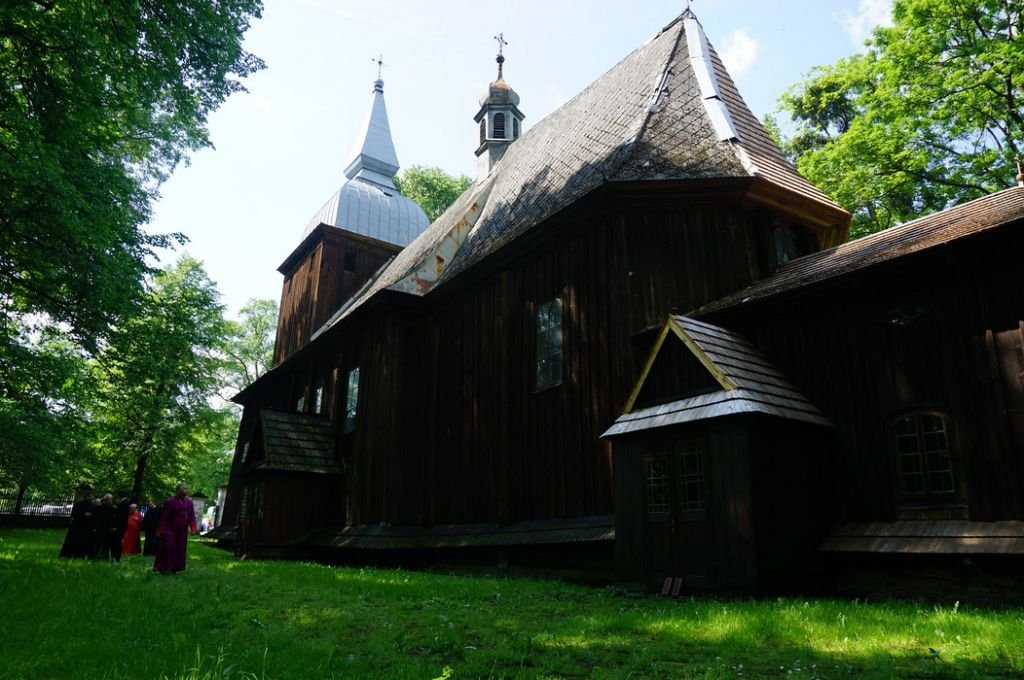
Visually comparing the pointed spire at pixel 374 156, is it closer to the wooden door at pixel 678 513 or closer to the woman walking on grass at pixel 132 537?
the woman walking on grass at pixel 132 537

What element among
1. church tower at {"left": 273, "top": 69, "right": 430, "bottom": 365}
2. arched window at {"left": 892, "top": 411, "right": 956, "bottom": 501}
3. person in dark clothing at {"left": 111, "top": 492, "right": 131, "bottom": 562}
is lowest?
person in dark clothing at {"left": 111, "top": 492, "right": 131, "bottom": 562}

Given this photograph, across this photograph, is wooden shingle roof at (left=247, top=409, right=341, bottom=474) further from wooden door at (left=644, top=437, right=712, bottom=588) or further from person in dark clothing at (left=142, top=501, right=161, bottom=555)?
wooden door at (left=644, top=437, right=712, bottom=588)

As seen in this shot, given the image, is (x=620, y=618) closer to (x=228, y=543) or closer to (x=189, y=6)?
(x=189, y=6)

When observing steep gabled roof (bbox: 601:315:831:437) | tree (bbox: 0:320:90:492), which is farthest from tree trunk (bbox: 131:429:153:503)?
steep gabled roof (bbox: 601:315:831:437)

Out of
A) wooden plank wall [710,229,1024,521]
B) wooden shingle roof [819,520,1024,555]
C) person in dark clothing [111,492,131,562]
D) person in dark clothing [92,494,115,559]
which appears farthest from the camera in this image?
person in dark clothing [111,492,131,562]

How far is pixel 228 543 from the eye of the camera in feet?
82.9

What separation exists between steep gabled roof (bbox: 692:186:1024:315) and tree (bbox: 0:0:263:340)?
10243 mm

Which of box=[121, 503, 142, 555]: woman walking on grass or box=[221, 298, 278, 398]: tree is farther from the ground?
box=[221, 298, 278, 398]: tree

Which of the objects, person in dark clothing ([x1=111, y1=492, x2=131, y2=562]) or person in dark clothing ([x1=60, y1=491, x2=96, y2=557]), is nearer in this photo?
person in dark clothing ([x1=60, y1=491, x2=96, y2=557])

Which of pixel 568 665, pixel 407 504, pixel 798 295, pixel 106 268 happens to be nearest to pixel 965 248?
pixel 798 295

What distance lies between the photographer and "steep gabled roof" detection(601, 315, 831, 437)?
340 inches

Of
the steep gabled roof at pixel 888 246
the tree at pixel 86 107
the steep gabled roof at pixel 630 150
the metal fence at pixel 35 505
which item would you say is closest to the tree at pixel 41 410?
the tree at pixel 86 107

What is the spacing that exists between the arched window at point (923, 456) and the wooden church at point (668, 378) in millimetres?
26

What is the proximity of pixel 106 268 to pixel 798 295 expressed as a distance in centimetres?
1350
